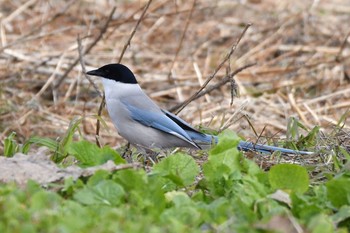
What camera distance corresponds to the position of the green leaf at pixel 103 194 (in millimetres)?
4141

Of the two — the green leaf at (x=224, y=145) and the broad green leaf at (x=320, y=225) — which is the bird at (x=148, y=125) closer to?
the green leaf at (x=224, y=145)

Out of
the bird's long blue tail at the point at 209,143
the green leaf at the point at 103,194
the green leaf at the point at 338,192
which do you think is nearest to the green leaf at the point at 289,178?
the green leaf at the point at 338,192

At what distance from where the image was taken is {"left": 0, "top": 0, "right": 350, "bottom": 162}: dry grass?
29.8ft

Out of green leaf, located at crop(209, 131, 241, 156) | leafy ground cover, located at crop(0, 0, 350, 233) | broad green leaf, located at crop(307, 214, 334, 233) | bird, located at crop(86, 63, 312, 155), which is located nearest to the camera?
broad green leaf, located at crop(307, 214, 334, 233)

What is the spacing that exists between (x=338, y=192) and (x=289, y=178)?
248 mm

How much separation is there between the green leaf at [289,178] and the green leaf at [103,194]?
0.77 meters

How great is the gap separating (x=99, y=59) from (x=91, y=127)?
4.82 ft

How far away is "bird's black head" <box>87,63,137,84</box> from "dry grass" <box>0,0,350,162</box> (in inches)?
→ 64.5

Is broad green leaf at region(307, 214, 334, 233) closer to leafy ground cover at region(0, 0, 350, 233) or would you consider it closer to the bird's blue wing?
leafy ground cover at region(0, 0, 350, 233)

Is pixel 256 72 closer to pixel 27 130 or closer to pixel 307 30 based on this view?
pixel 307 30

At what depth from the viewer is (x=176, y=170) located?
468 cm

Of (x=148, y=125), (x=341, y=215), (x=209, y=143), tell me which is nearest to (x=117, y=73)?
(x=148, y=125)

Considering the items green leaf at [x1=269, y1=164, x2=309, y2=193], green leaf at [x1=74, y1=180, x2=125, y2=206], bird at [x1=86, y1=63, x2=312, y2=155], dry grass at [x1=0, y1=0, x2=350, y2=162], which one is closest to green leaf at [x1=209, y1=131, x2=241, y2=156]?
green leaf at [x1=269, y1=164, x2=309, y2=193]

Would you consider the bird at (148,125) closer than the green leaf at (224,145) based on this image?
No
